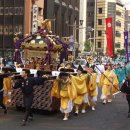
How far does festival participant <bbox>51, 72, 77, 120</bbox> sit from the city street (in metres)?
0.40

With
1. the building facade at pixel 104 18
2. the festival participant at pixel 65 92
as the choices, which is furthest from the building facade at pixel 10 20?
the building facade at pixel 104 18

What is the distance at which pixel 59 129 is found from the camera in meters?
12.7

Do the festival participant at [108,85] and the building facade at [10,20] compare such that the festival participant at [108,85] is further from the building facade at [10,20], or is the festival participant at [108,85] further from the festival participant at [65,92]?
the building facade at [10,20]

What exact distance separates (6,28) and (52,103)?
4786 cm

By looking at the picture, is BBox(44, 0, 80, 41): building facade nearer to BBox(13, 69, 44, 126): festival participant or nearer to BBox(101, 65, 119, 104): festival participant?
BBox(101, 65, 119, 104): festival participant

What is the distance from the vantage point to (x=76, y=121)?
14133 mm

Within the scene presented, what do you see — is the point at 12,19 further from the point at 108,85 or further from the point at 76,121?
Result: the point at 76,121

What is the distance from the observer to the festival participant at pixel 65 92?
1438 cm

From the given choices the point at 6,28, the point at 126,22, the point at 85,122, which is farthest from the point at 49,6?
the point at 126,22

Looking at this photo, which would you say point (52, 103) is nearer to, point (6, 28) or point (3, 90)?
point (3, 90)

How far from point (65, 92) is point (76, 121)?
3.11ft

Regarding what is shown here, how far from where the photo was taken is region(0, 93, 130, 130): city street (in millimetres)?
13019

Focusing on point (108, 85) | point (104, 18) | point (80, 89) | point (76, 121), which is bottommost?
point (76, 121)

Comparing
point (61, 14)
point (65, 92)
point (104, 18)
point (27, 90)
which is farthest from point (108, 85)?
point (104, 18)
